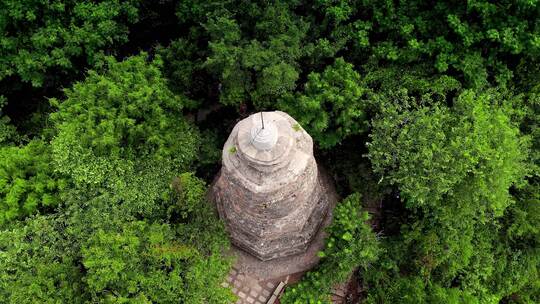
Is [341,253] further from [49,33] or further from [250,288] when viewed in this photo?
[49,33]

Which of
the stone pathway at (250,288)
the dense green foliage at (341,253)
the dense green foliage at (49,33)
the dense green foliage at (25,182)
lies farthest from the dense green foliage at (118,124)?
the dense green foliage at (341,253)

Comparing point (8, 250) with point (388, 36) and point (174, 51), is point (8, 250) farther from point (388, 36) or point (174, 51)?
point (388, 36)

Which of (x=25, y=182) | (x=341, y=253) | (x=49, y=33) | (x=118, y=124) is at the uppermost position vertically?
(x=49, y=33)

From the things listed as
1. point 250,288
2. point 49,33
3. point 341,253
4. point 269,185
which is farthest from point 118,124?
point 341,253

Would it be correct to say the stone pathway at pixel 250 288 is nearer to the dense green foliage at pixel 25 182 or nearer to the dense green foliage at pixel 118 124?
the dense green foliage at pixel 118 124

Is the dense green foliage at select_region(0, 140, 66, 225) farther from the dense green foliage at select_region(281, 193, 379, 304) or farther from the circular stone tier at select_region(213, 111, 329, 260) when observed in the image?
the dense green foliage at select_region(281, 193, 379, 304)
